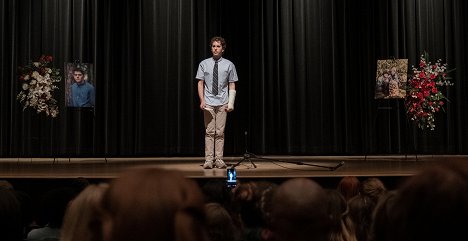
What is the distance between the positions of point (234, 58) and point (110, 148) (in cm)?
285

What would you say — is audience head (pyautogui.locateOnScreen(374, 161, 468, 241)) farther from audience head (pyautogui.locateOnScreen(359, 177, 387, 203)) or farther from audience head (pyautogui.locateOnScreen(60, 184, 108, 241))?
audience head (pyautogui.locateOnScreen(359, 177, 387, 203))

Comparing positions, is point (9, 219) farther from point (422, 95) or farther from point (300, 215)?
point (422, 95)

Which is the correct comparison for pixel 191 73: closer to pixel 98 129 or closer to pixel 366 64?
pixel 98 129

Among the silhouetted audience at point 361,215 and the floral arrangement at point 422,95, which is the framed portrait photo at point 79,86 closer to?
the floral arrangement at point 422,95

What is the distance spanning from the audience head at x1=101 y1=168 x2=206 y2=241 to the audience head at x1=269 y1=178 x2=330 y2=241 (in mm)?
351

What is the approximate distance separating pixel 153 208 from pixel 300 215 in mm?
506

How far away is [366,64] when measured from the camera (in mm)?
9727

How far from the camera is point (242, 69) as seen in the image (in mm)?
9828

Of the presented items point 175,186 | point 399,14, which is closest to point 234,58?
point 399,14

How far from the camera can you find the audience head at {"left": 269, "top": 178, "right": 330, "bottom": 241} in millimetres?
1443

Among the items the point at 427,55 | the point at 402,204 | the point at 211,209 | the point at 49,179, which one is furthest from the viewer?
the point at 427,55

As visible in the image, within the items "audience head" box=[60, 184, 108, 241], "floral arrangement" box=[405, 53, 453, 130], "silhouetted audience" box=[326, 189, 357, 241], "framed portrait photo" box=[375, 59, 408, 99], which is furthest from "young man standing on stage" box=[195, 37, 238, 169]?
"audience head" box=[60, 184, 108, 241]

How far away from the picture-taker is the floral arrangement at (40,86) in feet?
27.7

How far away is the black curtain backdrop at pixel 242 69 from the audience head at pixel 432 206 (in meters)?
8.57
